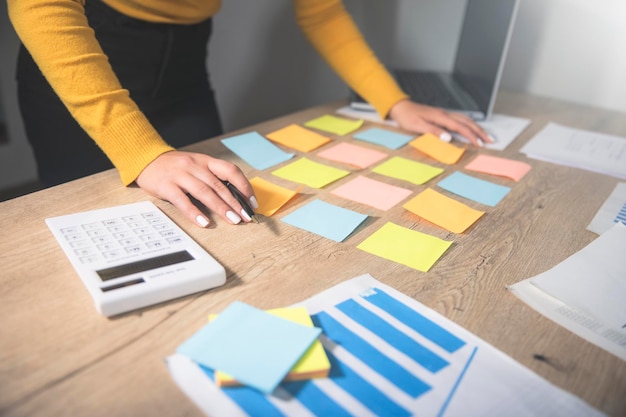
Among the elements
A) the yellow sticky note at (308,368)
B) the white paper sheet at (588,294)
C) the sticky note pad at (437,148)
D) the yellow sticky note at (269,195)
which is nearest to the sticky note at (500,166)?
the sticky note pad at (437,148)

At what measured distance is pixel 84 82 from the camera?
72 centimetres

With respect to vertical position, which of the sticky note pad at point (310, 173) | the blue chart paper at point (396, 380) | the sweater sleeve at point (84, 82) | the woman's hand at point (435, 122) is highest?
the sweater sleeve at point (84, 82)

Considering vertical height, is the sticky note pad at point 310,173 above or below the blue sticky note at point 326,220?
above

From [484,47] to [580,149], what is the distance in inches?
15.0

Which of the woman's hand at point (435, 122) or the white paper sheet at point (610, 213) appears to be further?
the woman's hand at point (435, 122)

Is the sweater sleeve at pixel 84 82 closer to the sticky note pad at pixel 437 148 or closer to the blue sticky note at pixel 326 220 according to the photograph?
the blue sticky note at pixel 326 220

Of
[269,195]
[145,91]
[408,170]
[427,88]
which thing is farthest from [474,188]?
[145,91]

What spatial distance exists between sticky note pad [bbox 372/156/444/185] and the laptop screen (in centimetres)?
38

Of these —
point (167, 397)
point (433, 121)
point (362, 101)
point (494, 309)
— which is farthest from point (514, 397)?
point (362, 101)

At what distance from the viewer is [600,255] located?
2.07 feet

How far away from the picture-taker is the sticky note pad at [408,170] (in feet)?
2.73

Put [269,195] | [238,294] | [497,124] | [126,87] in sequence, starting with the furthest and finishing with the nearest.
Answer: [497,124] → [126,87] → [269,195] → [238,294]

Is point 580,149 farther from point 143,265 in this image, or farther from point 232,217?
point 143,265

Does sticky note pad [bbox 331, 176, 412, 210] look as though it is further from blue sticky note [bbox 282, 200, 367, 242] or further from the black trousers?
the black trousers
